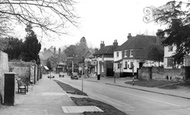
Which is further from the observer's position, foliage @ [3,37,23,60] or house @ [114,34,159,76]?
house @ [114,34,159,76]

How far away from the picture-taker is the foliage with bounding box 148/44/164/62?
4481 centimetres

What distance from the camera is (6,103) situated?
38.3ft

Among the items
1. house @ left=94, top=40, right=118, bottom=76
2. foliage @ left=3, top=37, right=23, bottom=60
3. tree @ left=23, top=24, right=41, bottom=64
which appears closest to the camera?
tree @ left=23, top=24, right=41, bottom=64

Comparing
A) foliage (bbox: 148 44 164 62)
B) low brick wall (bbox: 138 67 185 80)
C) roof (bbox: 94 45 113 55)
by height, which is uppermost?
roof (bbox: 94 45 113 55)

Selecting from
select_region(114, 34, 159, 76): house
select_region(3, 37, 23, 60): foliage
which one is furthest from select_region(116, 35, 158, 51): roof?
select_region(3, 37, 23, 60): foliage

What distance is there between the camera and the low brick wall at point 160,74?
103ft

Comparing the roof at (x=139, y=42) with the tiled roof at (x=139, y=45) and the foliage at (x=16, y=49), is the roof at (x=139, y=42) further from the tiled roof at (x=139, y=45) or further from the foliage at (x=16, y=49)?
the foliage at (x=16, y=49)

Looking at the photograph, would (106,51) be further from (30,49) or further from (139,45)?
(30,49)

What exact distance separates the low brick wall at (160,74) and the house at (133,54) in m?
10.6

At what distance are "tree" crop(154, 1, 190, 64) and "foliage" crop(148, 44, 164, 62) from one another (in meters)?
15.8

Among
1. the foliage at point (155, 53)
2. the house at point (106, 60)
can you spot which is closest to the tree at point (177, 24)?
the foliage at point (155, 53)

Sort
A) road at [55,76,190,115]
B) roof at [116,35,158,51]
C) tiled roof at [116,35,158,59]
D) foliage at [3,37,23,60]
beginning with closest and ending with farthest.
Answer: road at [55,76,190,115]
foliage at [3,37,23,60]
tiled roof at [116,35,158,59]
roof at [116,35,158,51]

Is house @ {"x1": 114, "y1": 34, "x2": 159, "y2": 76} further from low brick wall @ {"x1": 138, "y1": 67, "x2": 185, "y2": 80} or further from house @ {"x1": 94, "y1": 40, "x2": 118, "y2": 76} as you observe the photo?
low brick wall @ {"x1": 138, "y1": 67, "x2": 185, "y2": 80}

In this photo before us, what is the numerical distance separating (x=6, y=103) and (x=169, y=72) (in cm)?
2610
